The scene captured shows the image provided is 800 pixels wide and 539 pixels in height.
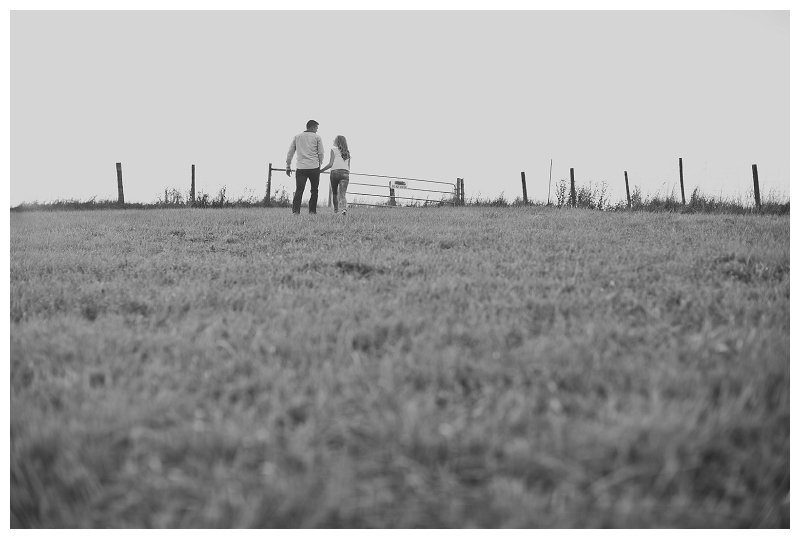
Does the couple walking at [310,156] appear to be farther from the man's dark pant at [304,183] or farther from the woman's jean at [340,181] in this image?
the woman's jean at [340,181]

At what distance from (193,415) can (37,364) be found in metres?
1.08

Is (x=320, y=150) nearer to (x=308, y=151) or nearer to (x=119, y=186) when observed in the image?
(x=308, y=151)

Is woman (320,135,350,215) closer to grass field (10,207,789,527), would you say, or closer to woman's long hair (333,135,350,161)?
woman's long hair (333,135,350,161)

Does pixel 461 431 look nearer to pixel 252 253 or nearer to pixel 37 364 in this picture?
pixel 37 364

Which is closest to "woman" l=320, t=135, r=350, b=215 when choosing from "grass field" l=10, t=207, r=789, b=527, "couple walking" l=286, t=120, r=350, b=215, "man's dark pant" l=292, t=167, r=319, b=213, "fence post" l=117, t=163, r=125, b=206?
"couple walking" l=286, t=120, r=350, b=215

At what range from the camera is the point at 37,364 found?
8.30 ft

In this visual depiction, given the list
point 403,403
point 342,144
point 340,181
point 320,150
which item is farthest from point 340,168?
point 403,403

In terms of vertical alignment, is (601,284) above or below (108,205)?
below

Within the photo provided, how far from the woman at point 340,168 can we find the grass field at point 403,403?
7627 millimetres

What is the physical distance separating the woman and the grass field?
7627 mm

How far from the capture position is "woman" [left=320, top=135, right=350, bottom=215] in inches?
454

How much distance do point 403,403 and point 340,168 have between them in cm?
1044
